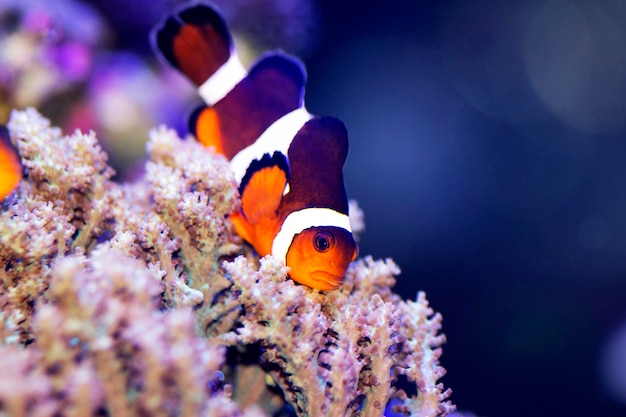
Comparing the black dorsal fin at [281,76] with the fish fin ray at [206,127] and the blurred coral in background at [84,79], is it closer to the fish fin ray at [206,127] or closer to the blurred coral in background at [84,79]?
the fish fin ray at [206,127]

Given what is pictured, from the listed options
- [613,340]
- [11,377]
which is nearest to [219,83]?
[11,377]

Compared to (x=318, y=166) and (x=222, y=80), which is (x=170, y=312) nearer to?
(x=318, y=166)

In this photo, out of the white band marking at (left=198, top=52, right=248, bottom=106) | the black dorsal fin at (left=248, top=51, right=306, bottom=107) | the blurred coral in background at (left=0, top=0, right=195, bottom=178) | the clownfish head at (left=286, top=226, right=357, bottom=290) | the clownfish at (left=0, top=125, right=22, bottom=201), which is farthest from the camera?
the blurred coral in background at (left=0, top=0, right=195, bottom=178)

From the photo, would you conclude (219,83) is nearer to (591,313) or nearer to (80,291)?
(80,291)

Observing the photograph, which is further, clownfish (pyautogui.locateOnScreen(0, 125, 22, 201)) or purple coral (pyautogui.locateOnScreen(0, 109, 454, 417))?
clownfish (pyautogui.locateOnScreen(0, 125, 22, 201))

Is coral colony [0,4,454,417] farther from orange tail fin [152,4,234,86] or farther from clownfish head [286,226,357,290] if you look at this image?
orange tail fin [152,4,234,86]

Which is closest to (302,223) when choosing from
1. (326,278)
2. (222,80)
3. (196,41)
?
(326,278)

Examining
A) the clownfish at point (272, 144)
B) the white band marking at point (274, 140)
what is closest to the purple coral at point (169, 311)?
the clownfish at point (272, 144)

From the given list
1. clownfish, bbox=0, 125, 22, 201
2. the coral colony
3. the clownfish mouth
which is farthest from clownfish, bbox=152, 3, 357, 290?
clownfish, bbox=0, 125, 22, 201
